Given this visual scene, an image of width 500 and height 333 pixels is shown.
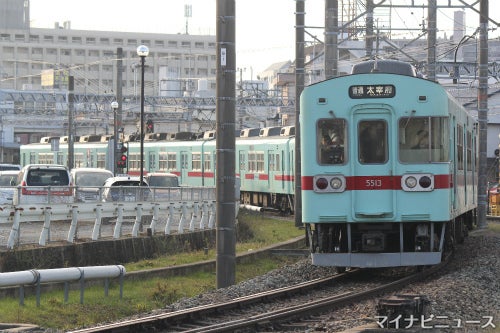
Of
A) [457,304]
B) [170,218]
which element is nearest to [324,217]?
[457,304]

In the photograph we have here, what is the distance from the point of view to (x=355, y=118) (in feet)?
50.6

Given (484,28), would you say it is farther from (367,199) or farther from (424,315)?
(424,315)

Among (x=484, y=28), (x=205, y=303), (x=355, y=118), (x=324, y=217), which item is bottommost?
(x=205, y=303)

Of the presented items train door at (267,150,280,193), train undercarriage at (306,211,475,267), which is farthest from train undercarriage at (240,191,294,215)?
train undercarriage at (306,211,475,267)

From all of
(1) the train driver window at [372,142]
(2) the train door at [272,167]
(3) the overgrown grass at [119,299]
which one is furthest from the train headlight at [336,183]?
(2) the train door at [272,167]

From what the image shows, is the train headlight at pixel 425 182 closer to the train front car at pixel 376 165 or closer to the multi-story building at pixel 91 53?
the train front car at pixel 376 165

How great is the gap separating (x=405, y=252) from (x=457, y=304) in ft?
11.0

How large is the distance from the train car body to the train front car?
769 inches

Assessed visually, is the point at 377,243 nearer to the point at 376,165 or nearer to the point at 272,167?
the point at 376,165

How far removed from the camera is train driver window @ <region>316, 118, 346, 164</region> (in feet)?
50.7

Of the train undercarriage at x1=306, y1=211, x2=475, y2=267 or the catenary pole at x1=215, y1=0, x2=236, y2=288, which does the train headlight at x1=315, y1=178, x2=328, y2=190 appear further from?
the catenary pole at x1=215, y1=0, x2=236, y2=288

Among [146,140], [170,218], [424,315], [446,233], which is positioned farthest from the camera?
[146,140]

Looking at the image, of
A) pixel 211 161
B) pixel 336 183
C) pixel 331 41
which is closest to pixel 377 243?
pixel 336 183

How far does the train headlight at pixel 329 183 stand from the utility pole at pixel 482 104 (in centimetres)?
1306
